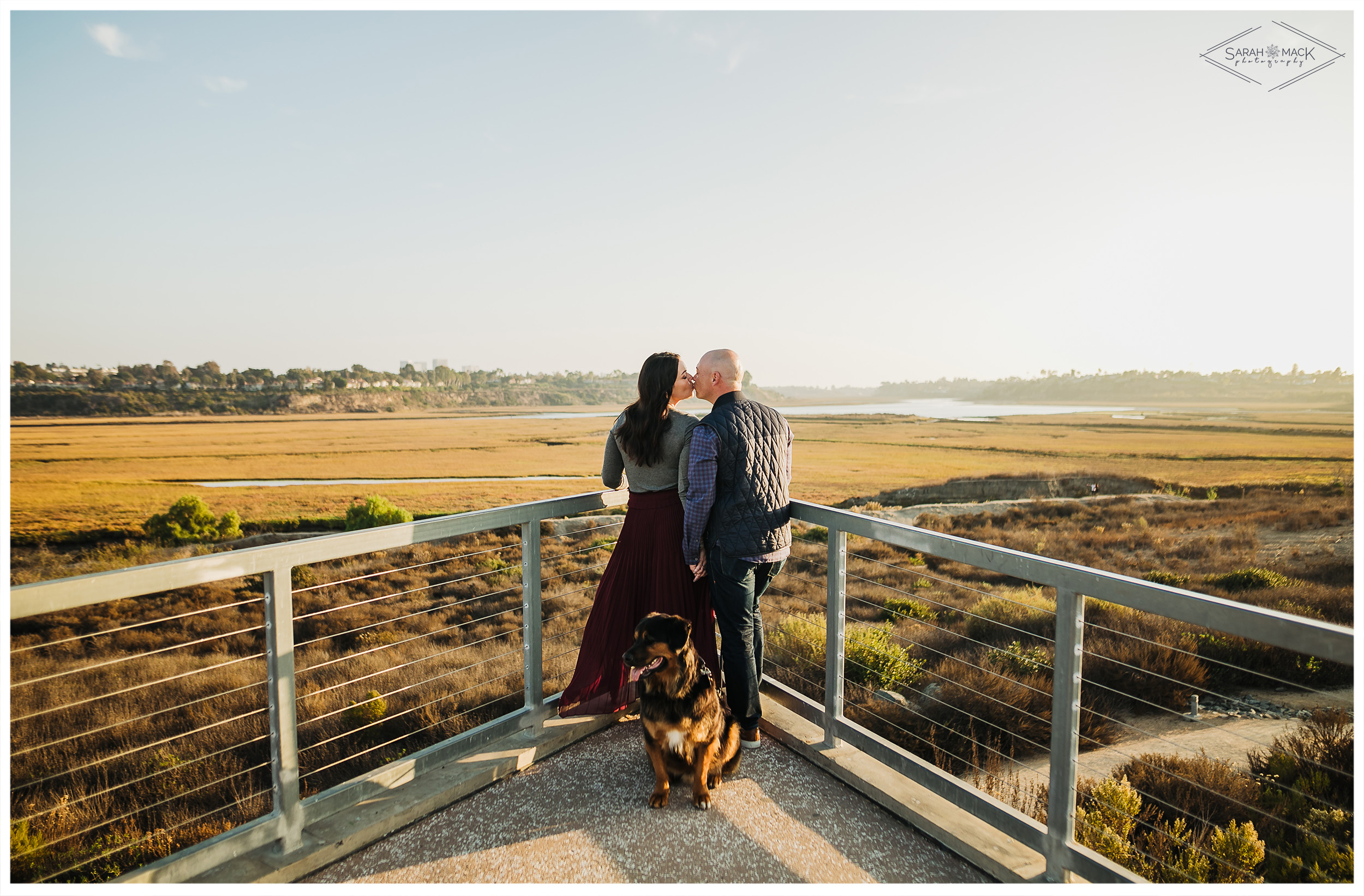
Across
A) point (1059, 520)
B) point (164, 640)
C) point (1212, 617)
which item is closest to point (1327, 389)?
point (1059, 520)

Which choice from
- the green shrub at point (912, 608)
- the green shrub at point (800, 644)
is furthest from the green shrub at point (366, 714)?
the green shrub at point (912, 608)

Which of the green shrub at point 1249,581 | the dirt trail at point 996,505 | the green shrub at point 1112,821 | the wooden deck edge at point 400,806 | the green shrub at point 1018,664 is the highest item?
the wooden deck edge at point 400,806

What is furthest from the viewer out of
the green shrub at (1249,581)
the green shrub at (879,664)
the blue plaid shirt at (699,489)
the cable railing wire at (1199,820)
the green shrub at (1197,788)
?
the green shrub at (1249,581)

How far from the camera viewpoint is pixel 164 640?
14.9 metres

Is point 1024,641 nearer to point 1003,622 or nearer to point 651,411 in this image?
point 1003,622

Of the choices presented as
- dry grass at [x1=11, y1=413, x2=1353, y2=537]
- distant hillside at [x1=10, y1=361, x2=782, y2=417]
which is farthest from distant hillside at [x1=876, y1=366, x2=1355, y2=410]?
distant hillside at [x1=10, y1=361, x2=782, y2=417]

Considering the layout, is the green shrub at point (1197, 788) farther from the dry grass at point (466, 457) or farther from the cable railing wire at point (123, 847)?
the dry grass at point (466, 457)

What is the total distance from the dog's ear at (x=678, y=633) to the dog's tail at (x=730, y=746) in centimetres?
51

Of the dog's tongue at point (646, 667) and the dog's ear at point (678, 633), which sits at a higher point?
the dog's ear at point (678, 633)

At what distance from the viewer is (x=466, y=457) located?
57.6 metres

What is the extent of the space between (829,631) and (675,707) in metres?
0.88

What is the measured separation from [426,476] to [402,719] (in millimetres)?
48496

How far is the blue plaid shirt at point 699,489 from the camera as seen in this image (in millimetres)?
2727

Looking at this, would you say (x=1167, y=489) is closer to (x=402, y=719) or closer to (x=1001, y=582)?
(x=1001, y=582)
